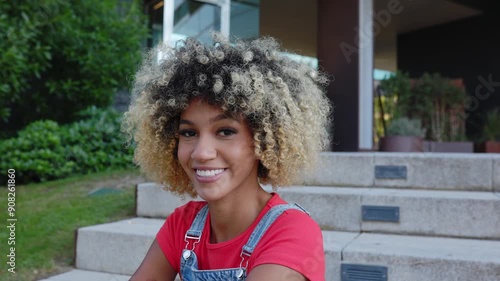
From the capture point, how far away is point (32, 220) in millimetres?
3734

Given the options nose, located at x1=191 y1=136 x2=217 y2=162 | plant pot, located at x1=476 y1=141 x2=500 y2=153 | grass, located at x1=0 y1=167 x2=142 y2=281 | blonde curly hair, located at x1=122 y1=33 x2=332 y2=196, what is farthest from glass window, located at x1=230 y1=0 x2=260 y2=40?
nose, located at x1=191 y1=136 x2=217 y2=162

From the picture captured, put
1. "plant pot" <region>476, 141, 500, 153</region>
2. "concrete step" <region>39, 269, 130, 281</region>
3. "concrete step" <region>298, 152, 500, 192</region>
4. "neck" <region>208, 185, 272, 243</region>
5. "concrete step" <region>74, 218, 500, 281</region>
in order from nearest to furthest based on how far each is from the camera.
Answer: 1. "neck" <region>208, 185, 272, 243</region>
2. "concrete step" <region>74, 218, 500, 281</region>
3. "concrete step" <region>39, 269, 130, 281</region>
4. "concrete step" <region>298, 152, 500, 192</region>
5. "plant pot" <region>476, 141, 500, 153</region>

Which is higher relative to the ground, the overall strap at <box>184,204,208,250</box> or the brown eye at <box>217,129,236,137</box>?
the brown eye at <box>217,129,236,137</box>

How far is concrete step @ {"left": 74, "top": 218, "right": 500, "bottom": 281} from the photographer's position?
2412 millimetres

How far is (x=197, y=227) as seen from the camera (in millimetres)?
1625

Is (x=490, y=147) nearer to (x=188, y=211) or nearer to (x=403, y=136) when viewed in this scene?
(x=403, y=136)

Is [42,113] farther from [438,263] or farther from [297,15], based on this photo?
[438,263]

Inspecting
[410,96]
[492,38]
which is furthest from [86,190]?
[492,38]

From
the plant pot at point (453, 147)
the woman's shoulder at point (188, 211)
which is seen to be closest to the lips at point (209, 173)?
the woman's shoulder at point (188, 211)

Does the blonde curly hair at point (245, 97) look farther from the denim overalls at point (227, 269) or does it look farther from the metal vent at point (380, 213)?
the metal vent at point (380, 213)

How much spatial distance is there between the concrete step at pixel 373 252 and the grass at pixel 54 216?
0.23 meters

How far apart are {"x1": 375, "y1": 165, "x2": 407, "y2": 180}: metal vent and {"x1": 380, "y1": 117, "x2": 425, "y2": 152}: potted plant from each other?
193cm

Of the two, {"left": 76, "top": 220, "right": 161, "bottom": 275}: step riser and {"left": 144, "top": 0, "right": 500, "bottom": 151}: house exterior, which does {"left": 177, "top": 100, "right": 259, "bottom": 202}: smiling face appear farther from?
{"left": 144, "top": 0, "right": 500, "bottom": 151}: house exterior

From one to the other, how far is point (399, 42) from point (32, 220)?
27.9ft
